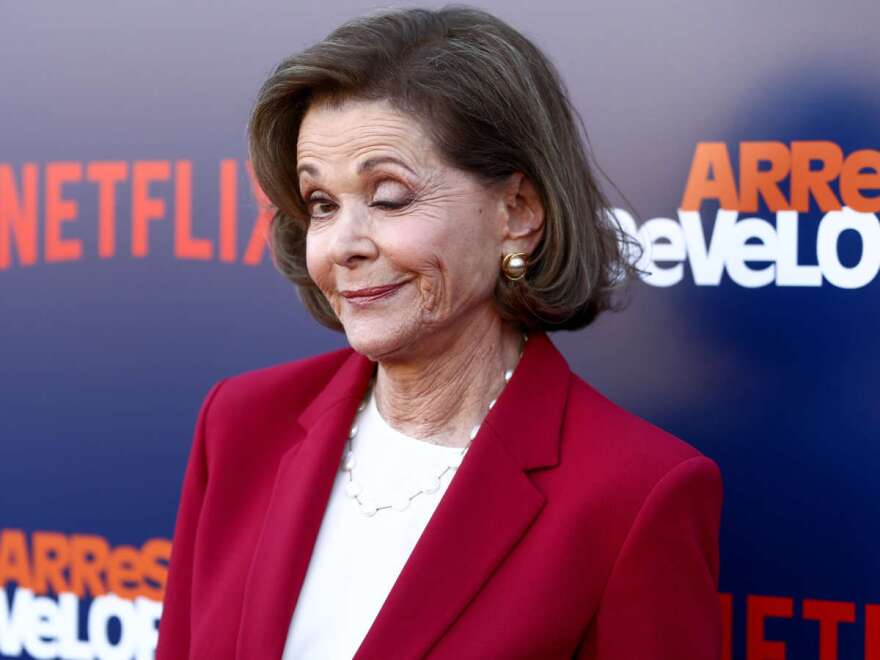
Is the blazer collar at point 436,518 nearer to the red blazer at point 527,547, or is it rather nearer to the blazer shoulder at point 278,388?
the red blazer at point 527,547

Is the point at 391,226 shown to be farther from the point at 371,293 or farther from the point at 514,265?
the point at 514,265

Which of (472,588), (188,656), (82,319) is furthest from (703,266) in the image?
(82,319)

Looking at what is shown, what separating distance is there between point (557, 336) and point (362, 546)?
27.0 inches

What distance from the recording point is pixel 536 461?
1668 millimetres

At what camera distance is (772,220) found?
2.02 metres

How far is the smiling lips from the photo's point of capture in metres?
1.66

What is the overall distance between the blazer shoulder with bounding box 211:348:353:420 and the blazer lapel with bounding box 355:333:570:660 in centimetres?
40

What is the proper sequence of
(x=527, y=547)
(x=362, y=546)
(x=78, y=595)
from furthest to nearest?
(x=78, y=595) → (x=362, y=546) → (x=527, y=547)

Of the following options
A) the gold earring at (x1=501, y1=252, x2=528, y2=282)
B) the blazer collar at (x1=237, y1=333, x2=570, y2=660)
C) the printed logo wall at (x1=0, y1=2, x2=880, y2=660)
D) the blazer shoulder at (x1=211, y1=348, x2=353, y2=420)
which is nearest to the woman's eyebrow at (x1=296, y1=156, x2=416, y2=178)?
the gold earring at (x1=501, y1=252, x2=528, y2=282)

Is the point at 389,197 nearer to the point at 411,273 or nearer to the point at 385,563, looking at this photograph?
the point at 411,273

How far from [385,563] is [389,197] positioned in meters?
0.53

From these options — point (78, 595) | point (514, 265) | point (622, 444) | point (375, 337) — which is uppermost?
point (514, 265)

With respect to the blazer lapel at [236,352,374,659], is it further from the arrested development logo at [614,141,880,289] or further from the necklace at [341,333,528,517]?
the arrested development logo at [614,141,880,289]

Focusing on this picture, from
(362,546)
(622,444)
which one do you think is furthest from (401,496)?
(622,444)
